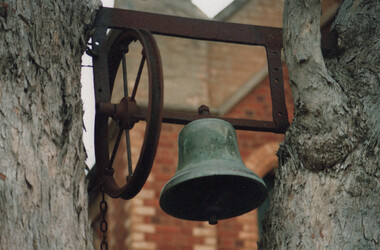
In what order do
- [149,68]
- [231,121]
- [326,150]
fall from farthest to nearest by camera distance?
[231,121], [326,150], [149,68]

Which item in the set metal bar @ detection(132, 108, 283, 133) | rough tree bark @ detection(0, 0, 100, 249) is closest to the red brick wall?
metal bar @ detection(132, 108, 283, 133)

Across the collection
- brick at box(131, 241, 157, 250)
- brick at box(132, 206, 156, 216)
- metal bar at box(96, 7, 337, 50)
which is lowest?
brick at box(131, 241, 157, 250)

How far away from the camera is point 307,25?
252 inches

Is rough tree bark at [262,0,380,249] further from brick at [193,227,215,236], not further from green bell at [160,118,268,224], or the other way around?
brick at [193,227,215,236]

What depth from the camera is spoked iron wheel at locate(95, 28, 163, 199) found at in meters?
5.68

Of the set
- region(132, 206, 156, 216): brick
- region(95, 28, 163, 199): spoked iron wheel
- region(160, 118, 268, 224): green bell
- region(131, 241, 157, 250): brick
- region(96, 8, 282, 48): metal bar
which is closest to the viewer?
region(95, 28, 163, 199): spoked iron wheel

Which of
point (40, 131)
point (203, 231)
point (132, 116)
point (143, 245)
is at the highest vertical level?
point (203, 231)

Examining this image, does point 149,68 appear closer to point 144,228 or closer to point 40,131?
point 40,131

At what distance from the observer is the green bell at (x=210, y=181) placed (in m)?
6.04

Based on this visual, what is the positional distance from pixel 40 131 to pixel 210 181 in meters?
1.47

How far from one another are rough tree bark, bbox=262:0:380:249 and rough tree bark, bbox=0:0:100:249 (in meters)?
1.33

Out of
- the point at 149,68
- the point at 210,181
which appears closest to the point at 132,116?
the point at 149,68

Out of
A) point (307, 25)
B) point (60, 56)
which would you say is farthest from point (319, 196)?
point (60, 56)

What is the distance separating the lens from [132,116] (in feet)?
19.9
